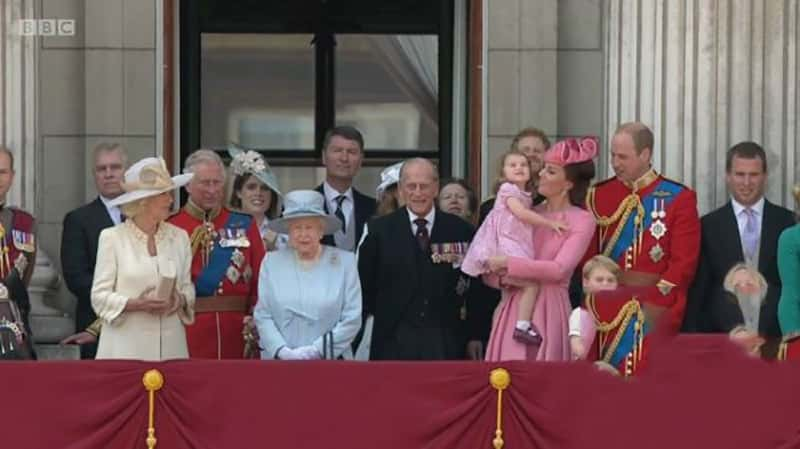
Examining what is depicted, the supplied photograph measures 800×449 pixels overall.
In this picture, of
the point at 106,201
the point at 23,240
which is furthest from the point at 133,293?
the point at 106,201

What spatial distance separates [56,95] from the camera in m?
13.8

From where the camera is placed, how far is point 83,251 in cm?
1252

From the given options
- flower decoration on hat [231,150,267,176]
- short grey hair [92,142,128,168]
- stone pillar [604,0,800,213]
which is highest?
stone pillar [604,0,800,213]

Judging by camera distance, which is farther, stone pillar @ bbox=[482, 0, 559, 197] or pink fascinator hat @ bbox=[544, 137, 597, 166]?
stone pillar @ bbox=[482, 0, 559, 197]

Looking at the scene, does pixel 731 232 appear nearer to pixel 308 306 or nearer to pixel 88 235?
pixel 308 306

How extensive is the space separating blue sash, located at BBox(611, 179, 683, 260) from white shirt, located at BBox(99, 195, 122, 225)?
9.60 feet

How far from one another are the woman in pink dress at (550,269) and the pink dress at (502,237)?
2.4 inches

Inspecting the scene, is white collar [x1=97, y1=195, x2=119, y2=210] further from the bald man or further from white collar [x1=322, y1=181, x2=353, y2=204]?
the bald man

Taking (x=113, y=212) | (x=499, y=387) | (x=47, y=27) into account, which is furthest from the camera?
(x=47, y=27)

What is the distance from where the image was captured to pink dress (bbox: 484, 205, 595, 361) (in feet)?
37.7

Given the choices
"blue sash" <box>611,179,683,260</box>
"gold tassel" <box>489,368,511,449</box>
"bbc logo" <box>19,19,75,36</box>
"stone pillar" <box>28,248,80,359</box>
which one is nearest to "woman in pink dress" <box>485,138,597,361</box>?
"blue sash" <box>611,179,683,260</box>

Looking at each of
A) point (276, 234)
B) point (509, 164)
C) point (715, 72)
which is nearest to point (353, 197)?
point (276, 234)

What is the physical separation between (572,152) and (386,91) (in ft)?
12.7

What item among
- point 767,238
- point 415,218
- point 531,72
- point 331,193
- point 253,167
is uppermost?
point 531,72
